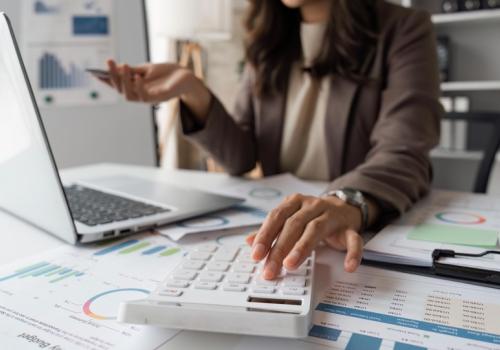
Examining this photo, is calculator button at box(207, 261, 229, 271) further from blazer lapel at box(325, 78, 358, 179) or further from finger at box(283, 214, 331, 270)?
blazer lapel at box(325, 78, 358, 179)

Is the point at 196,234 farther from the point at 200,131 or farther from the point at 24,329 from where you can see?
the point at 200,131

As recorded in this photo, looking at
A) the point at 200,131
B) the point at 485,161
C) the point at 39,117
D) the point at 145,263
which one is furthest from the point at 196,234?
the point at 485,161

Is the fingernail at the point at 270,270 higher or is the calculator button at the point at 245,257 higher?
the fingernail at the point at 270,270

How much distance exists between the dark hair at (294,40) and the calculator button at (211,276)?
671mm

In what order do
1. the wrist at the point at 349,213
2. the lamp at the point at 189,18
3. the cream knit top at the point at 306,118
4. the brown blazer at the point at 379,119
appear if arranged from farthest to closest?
the lamp at the point at 189,18, the cream knit top at the point at 306,118, the brown blazer at the point at 379,119, the wrist at the point at 349,213

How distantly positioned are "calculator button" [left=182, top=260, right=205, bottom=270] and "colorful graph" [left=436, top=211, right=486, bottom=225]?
34 centimetres

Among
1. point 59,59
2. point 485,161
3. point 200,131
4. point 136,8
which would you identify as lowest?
point 485,161

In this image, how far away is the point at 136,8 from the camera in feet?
5.21

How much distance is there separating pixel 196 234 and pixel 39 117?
23 cm

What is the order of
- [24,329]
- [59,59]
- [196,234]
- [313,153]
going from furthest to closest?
[59,59] → [313,153] → [196,234] → [24,329]

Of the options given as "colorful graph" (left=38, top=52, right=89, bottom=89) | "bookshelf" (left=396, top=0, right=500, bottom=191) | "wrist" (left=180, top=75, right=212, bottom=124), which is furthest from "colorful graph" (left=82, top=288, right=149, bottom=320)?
"bookshelf" (left=396, top=0, right=500, bottom=191)

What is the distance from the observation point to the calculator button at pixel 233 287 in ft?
1.24

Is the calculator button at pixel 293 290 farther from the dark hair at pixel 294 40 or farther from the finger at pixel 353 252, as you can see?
the dark hair at pixel 294 40

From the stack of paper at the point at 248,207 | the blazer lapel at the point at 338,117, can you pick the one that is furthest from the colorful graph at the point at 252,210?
the blazer lapel at the point at 338,117
